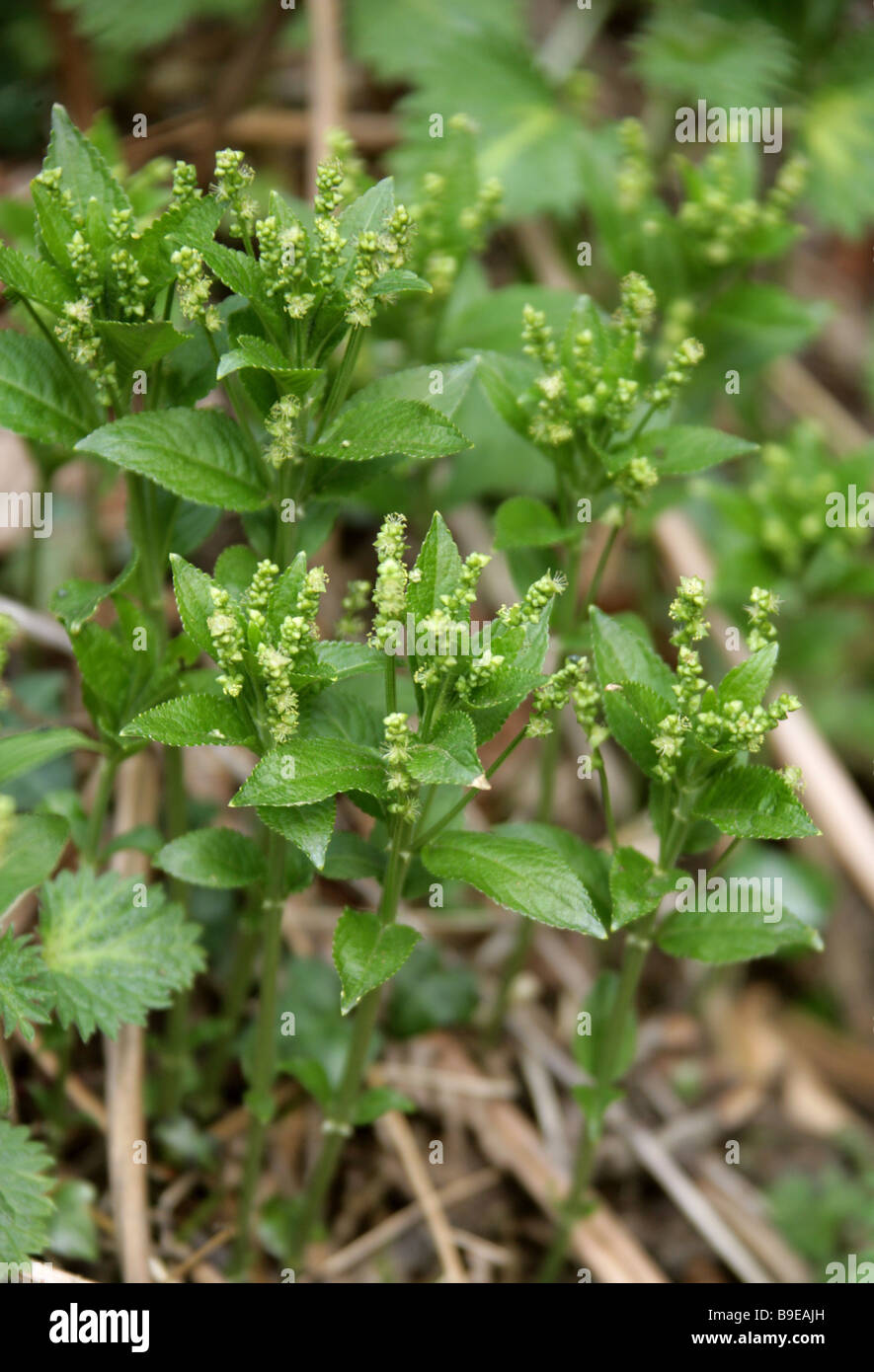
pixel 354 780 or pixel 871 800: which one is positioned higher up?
pixel 871 800

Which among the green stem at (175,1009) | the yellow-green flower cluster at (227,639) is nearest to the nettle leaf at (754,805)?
the yellow-green flower cluster at (227,639)

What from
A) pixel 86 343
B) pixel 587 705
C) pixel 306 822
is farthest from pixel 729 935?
pixel 86 343

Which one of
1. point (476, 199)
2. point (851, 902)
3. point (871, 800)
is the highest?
point (476, 199)

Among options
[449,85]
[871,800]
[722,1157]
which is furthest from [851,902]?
[449,85]

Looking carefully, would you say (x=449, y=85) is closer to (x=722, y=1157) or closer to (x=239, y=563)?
(x=239, y=563)

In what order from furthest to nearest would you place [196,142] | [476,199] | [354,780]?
[196,142]
[476,199]
[354,780]

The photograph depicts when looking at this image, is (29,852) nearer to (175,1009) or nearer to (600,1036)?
(175,1009)
